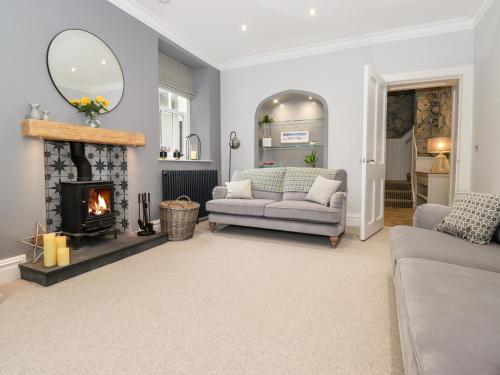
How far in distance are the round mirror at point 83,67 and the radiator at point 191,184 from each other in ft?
4.12

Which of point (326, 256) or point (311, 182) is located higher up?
point (311, 182)

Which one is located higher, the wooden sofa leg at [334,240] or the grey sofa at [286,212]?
the grey sofa at [286,212]

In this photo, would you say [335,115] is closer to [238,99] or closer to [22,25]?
[238,99]

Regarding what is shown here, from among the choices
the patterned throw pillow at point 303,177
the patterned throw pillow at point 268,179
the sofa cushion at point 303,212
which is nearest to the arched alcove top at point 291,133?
the patterned throw pillow at point 268,179

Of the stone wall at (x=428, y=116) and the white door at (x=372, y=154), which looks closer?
the white door at (x=372, y=154)

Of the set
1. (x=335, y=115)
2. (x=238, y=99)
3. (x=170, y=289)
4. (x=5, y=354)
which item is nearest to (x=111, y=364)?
(x=5, y=354)

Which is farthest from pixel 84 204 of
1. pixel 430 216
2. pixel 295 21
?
pixel 295 21

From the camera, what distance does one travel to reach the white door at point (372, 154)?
343 cm

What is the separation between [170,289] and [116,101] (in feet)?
7.37

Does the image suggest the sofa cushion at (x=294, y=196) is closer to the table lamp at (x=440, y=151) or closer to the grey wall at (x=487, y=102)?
the grey wall at (x=487, y=102)

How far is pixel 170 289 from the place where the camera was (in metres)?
2.13

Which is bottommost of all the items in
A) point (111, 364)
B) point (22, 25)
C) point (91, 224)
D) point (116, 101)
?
point (111, 364)

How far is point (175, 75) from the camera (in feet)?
15.0

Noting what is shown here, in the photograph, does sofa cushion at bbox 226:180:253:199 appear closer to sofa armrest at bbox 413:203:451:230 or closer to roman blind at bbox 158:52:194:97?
roman blind at bbox 158:52:194:97
